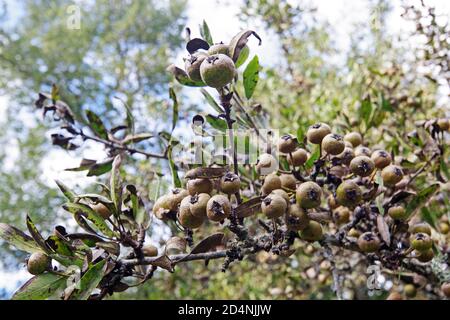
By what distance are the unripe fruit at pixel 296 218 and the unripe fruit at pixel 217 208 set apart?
0.66 ft

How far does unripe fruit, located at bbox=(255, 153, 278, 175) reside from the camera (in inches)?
54.1

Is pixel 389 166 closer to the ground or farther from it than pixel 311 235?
farther from it

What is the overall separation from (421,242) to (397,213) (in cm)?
11

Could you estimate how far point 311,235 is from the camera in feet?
4.35

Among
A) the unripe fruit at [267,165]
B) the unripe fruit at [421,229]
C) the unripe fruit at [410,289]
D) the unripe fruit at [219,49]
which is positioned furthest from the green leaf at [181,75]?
the unripe fruit at [410,289]

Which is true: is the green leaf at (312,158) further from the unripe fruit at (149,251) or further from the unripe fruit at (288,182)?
the unripe fruit at (149,251)

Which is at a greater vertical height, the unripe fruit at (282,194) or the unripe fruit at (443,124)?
the unripe fruit at (443,124)

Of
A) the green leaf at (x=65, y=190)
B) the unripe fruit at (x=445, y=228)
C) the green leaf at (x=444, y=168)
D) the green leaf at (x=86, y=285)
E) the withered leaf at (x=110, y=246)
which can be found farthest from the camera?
the unripe fruit at (x=445, y=228)

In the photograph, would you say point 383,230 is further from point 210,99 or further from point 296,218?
point 210,99

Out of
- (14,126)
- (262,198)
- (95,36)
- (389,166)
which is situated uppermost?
(95,36)

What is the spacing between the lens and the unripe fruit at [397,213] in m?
1.48
